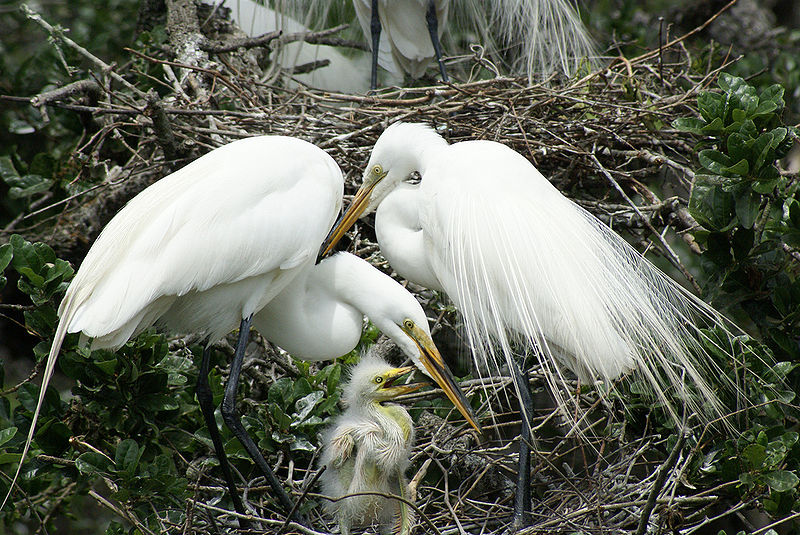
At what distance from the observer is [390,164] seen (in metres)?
2.64

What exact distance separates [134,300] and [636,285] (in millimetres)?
1359

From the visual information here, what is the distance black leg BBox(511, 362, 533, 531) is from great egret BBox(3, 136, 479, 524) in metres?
0.18

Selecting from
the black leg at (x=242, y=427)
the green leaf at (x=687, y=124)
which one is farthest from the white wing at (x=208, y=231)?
the green leaf at (x=687, y=124)

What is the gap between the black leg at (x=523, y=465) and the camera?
2.30m

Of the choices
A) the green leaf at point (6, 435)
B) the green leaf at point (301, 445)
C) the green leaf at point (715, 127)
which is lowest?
the green leaf at point (301, 445)

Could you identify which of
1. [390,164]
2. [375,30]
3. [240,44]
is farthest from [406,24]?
[390,164]

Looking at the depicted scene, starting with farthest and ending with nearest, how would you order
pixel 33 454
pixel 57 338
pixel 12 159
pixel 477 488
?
pixel 12 159
pixel 477 488
pixel 33 454
pixel 57 338

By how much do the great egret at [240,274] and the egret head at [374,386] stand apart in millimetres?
78

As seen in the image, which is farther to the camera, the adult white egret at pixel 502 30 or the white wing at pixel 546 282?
the adult white egret at pixel 502 30

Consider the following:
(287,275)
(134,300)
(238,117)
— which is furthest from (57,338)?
(238,117)

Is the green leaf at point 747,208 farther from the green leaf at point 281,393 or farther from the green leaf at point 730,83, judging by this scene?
the green leaf at point 281,393

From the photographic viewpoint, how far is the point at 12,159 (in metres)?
3.24

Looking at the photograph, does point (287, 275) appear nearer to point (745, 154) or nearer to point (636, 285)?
point (636, 285)

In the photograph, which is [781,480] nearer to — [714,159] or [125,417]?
[714,159]
